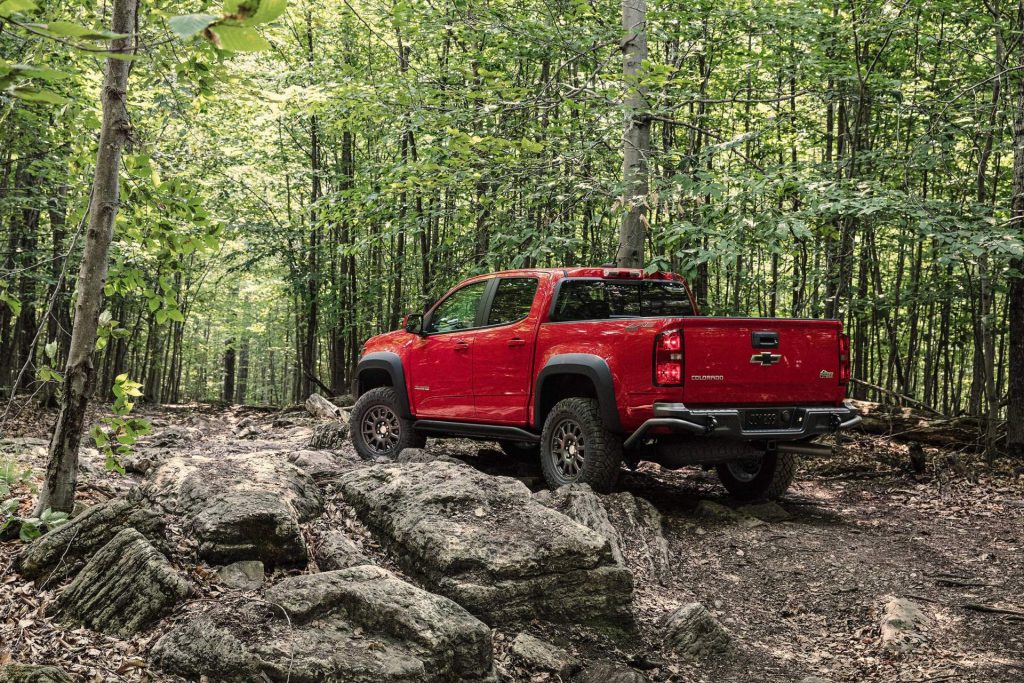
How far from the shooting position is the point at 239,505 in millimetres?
4605

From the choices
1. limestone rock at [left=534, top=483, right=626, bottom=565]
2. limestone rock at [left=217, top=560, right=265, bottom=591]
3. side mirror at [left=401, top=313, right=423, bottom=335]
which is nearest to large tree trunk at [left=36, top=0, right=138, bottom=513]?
limestone rock at [left=217, top=560, right=265, bottom=591]

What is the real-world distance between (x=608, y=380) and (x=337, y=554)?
8.83 feet

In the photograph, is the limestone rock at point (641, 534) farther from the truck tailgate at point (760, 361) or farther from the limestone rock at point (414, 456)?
the limestone rock at point (414, 456)

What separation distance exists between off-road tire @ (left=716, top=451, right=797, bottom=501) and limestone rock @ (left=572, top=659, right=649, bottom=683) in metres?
3.56

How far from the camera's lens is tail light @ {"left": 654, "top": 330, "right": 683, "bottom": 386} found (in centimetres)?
605

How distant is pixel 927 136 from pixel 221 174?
14307mm

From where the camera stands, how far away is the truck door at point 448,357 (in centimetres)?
793

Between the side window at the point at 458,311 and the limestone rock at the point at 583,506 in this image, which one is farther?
the side window at the point at 458,311

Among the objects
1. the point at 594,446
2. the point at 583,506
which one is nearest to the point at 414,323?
the point at 594,446

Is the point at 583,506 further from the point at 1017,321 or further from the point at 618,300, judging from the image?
the point at 1017,321

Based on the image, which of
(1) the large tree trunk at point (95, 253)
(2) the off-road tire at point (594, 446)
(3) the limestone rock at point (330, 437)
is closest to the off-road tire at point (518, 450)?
(3) the limestone rock at point (330, 437)

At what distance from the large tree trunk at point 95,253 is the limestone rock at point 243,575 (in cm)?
106

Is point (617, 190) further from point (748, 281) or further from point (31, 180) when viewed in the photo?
point (31, 180)

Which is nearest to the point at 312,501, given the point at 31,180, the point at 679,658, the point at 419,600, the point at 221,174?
the point at 419,600
